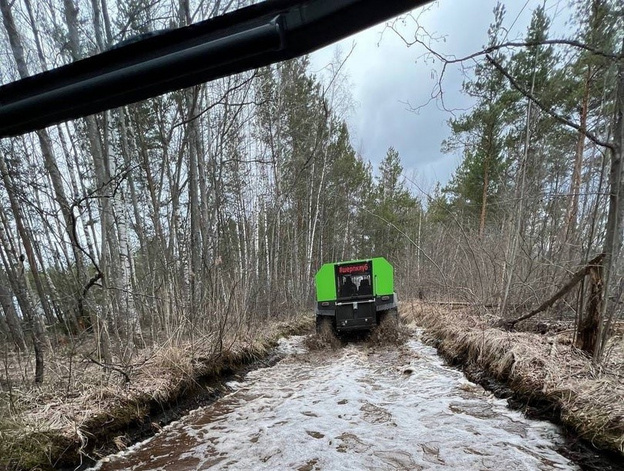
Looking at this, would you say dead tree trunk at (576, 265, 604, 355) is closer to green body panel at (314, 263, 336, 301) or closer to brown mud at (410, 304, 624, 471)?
brown mud at (410, 304, 624, 471)

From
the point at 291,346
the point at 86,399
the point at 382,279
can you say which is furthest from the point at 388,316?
the point at 86,399

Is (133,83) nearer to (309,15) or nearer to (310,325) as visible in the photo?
(309,15)

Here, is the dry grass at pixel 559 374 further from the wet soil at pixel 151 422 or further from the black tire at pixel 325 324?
the wet soil at pixel 151 422

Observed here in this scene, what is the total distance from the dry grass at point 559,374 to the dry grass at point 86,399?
4.03 m

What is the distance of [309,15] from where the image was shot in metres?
0.97

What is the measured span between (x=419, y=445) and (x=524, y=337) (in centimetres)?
275

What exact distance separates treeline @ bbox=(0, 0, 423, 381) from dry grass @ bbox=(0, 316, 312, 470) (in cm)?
24

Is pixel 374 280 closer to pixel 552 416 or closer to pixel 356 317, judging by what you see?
pixel 356 317

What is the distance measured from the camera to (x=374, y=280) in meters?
7.81

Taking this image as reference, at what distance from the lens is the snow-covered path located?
2.73 meters

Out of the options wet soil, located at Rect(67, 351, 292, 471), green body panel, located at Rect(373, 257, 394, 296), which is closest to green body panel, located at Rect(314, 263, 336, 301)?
green body panel, located at Rect(373, 257, 394, 296)

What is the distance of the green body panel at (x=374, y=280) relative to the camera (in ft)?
25.5

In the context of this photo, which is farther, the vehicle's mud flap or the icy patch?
the vehicle's mud flap

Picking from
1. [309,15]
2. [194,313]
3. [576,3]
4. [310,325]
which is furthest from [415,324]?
[309,15]
